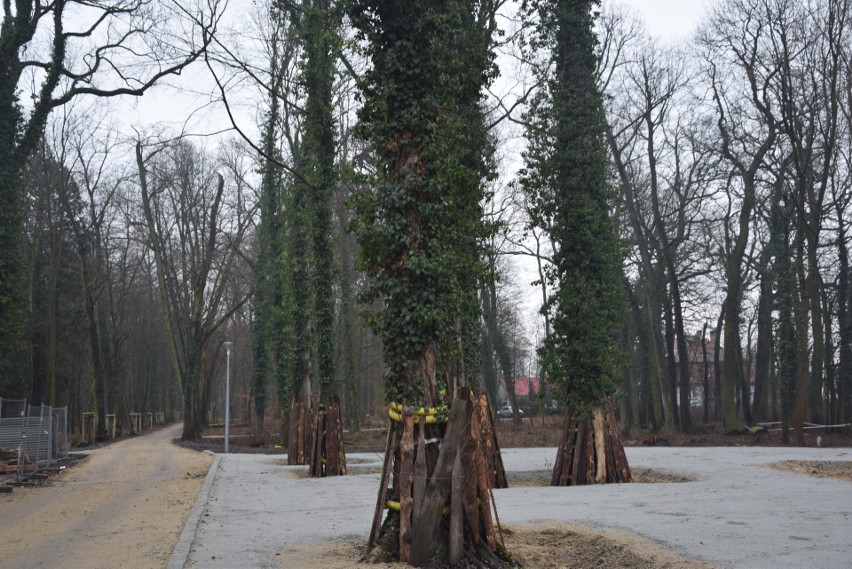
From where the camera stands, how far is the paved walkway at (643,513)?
25.1 ft

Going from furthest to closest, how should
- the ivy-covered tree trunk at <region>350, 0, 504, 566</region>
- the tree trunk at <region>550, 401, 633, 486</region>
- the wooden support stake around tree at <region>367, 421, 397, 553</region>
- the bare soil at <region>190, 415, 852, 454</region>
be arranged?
the bare soil at <region>190, 415, 852, 454</region>
the tree trunk at <region>550, 401, 633, 486</region>
the wooden support stake around tree at <region>367, 421, 397, 553</region>
the ivy-covered tree trunk at <region>350, 0, 504, 566</region>

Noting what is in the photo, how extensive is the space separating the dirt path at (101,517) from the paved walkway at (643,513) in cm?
58

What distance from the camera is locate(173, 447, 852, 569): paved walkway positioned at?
7637mm

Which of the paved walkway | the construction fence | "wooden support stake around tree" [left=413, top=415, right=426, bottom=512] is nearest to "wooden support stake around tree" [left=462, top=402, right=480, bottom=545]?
"wooden support stake around tree" [left=413, top=415, right=426, bottom=512]

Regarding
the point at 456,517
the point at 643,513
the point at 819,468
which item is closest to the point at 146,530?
the point at 456,517

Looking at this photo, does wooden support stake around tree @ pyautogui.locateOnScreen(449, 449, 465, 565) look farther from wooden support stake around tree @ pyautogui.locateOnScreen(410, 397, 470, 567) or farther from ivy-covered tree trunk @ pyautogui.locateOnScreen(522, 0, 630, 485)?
ivy-covered tree trunk @ pyautogui.locateOnScreen(522, 0, 630, 485)

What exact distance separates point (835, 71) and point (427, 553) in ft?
72.7

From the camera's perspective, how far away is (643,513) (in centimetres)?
1008

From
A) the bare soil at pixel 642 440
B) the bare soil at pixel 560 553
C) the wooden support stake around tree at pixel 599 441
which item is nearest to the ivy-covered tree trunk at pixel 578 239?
the wooden support stake around tree at pixel 599 441

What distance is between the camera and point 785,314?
1251 inches

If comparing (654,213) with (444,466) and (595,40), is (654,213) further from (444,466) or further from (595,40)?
(444,466)

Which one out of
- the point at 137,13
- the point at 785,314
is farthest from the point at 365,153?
the point at 785,314

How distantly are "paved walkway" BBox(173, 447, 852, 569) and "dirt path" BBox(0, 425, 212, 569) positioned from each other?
58 cm

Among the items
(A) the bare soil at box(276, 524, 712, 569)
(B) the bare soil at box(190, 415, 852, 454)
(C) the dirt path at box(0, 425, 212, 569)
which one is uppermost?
(A) the bare soil at box(276, 524, 712, 569)
